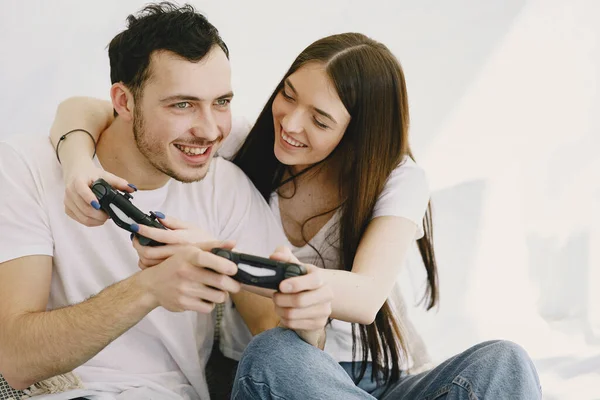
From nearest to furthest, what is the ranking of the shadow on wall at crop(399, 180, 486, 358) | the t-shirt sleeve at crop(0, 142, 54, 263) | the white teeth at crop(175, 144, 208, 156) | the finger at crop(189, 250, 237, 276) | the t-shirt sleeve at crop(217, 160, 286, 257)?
the finger at crop(189, 250, 237, 276), the t-shirt sleeve at crop(0, 142, 54, 263), the white teeth at crop(175, 144, 208, 156), the t-shirt sleeve at crop(217, 160, 286, 257), the shadow on wall at crop(399, 180, 486, 358)

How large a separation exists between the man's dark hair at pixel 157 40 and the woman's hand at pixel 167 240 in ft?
1.09

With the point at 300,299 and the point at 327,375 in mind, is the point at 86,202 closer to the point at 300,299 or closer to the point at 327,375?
the point at 300,299

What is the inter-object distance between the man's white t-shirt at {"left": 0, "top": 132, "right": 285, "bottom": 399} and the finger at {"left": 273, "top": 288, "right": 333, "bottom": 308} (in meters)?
0.38

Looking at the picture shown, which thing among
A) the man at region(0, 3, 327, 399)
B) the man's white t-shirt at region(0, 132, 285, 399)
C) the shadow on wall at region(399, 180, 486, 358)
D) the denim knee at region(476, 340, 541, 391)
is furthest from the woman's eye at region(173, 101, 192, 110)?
the shadow on wall at region(399, 180, 486, 358)

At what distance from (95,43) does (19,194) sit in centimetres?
91

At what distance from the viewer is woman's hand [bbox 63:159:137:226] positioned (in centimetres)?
127

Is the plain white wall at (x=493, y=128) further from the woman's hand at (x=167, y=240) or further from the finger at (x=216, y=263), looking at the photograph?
the finger at (x=216, y=263)

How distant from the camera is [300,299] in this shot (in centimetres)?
122

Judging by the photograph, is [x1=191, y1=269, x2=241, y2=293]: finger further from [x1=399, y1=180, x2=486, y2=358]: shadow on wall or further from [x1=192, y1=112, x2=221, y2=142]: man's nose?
[x1=399, y1=180, x2=486, y2=358]: shadow on wall

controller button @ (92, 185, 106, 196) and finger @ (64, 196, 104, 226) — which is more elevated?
controller button @ (92, 185, 106, 196)

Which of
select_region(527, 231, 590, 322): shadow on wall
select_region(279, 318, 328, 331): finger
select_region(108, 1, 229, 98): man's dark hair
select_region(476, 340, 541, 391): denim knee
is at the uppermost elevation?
select_region(108, 1, 229, 98): man's dark hair

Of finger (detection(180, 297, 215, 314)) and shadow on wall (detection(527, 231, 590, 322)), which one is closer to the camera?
finger (detection(180, 297, 215, 314))

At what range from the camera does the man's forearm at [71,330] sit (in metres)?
1.28

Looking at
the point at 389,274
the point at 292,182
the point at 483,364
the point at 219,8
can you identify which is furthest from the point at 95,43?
the point at 483,364
